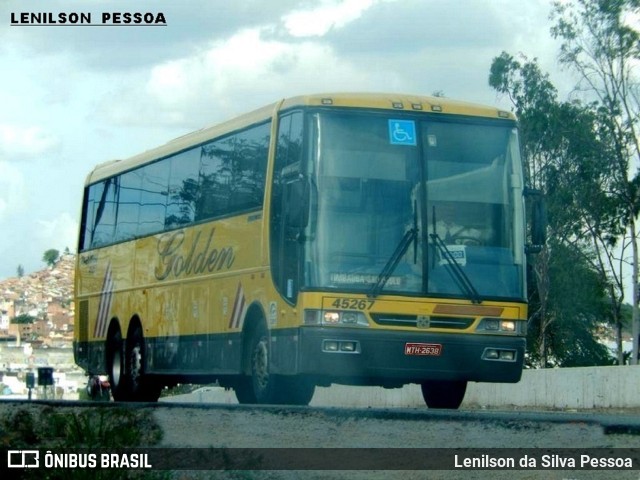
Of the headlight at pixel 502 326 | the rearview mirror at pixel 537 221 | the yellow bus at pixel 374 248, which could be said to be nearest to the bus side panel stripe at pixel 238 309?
the yellow bus at pixel 374 248

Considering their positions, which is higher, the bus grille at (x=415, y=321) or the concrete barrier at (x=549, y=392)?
the bus grille at (x=415, y=321)

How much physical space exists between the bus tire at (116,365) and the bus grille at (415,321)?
8717 millimetres

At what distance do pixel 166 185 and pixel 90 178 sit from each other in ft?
19.7

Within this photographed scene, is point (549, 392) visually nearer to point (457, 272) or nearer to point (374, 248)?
point (457, 272)

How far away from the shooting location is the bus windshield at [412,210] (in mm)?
16422

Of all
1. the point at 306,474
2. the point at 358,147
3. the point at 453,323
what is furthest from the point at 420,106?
the point at 306,474

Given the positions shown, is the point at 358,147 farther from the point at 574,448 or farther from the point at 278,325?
the point at 574,448

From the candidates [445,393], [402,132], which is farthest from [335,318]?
[445,393]

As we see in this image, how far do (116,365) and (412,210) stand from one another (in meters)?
9.71

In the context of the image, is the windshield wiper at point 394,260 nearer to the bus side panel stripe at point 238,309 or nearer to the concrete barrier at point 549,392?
the bus side panel stripe at point 238,309

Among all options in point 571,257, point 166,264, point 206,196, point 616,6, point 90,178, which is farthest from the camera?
point 571,257

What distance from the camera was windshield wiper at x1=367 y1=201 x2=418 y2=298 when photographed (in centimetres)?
1641

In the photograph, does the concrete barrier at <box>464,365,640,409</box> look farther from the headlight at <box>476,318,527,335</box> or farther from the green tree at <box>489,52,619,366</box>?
the green tree at <box>489,52,619,366</box>

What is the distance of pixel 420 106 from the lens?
17.5 m
